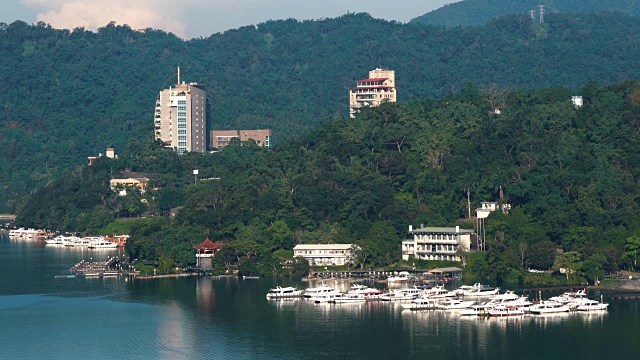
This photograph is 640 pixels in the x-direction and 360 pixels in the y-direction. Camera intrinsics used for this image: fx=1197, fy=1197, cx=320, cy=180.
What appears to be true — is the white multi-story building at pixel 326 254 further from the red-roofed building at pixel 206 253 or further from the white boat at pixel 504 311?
the white boat at pixel 504 311

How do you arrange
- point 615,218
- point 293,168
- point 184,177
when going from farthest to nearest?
point 184,177 < point 293,168 < point 615,218

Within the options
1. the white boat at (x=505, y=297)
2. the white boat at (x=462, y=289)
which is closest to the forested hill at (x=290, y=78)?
the white boat at (x=462, y=289)

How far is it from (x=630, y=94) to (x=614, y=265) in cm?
2310

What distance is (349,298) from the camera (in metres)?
68.3

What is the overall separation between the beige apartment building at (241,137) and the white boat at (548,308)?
78557 mm

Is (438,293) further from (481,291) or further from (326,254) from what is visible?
(326,254)

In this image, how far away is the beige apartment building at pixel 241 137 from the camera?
13912 centimetres

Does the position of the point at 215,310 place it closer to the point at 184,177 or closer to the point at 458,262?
the point at 458,262

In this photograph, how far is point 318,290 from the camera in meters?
69.7

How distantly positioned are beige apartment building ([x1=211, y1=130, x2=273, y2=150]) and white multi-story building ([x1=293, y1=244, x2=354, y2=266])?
196 ft

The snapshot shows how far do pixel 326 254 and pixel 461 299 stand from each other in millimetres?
15086

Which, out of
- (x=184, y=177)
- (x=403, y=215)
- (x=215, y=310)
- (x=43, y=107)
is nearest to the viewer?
(x=215, y=310)

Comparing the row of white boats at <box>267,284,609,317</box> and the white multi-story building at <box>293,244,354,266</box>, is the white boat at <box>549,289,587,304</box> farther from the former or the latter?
the white multi-story building at <box>293,244,354,266</box>

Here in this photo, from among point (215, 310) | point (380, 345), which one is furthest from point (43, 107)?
point (380, 345)
